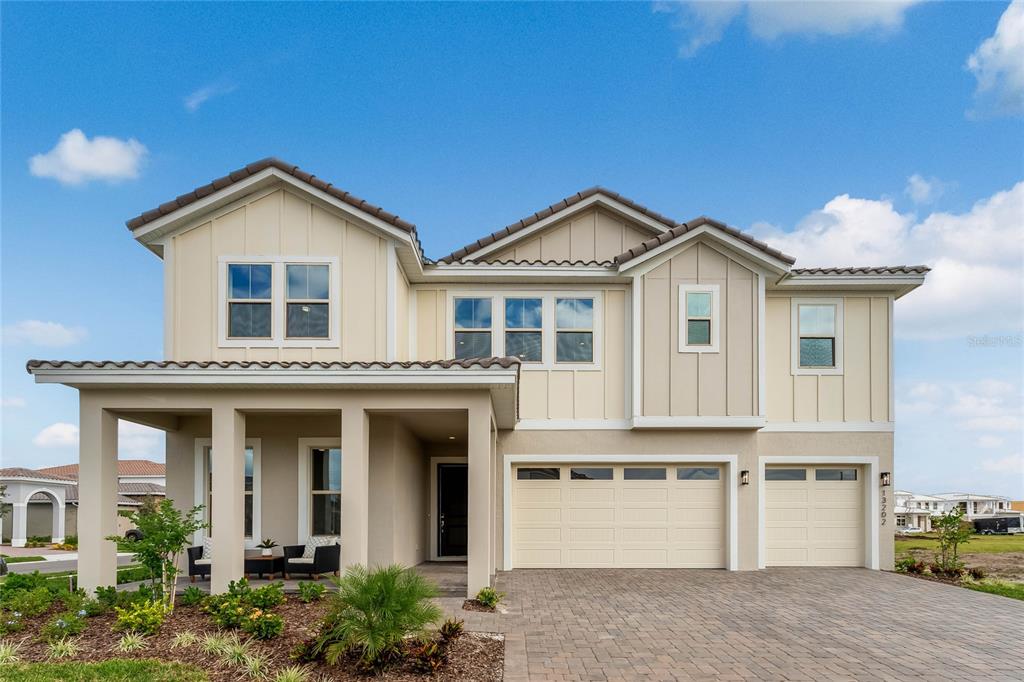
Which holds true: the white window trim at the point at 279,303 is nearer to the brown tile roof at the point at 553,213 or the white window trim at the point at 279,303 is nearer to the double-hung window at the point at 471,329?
the double-hung window at the point at 471,329

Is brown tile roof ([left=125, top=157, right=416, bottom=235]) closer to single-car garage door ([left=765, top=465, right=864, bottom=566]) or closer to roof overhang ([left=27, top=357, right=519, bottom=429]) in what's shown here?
roof overhang ([left=27, top=357, right=519, bottom=429])

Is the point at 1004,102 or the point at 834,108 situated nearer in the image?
the point at 1004,102

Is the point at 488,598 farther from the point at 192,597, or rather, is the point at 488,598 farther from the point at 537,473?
the point at 537,473

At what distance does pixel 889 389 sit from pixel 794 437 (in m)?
2.26

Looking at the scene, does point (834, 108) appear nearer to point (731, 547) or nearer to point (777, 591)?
point (731, 547)

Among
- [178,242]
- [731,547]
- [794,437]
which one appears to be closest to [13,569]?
[178,242]

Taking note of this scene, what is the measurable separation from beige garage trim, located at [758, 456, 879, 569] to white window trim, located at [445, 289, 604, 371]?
13.9 feet

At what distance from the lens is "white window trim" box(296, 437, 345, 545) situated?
11.9 m

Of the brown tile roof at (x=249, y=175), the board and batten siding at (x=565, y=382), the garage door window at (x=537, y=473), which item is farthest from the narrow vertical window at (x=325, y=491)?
the brown tile roof at (x=249, y=175)

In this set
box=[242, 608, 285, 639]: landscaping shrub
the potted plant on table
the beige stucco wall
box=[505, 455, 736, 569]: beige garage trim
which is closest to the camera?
box=[242, 608, 285, 639]: landscaping shrub

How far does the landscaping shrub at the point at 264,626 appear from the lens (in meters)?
7.45

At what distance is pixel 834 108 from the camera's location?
708 inches

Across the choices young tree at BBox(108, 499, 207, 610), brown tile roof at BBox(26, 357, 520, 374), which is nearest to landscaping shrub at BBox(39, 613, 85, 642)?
young tree at BBox(108, 499, 207, 610)

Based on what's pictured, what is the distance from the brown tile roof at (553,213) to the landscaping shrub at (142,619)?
8.68 metres
